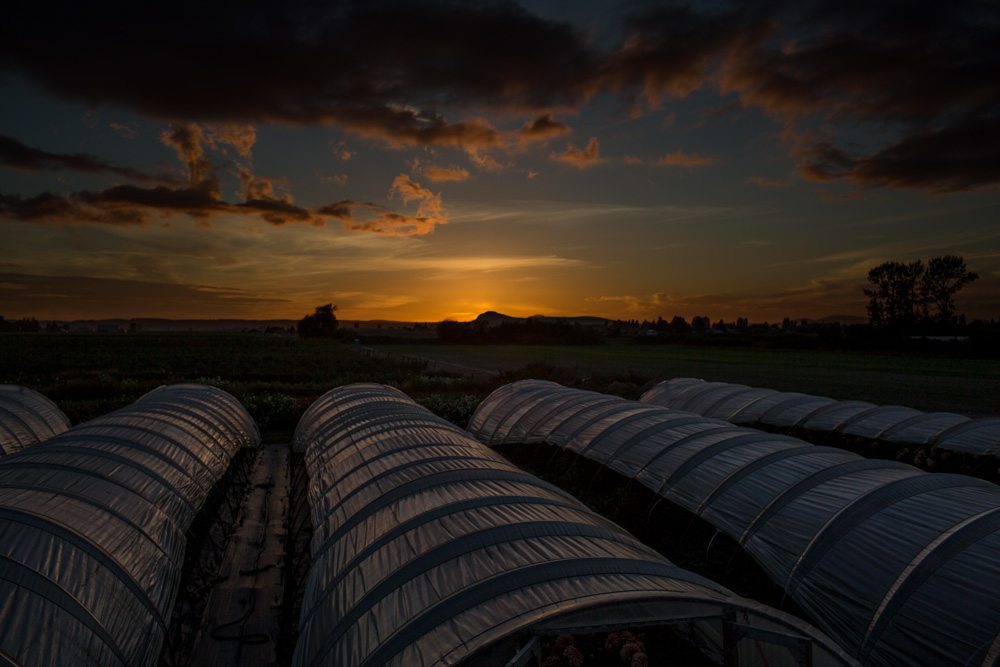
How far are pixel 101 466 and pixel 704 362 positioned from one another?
59.1 metres

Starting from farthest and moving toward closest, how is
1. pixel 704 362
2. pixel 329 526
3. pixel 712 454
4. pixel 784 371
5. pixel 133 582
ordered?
pixel 704 362 < pixel 784 371 < pixel 712 454 < pixel 329 526 < pixel 133 582

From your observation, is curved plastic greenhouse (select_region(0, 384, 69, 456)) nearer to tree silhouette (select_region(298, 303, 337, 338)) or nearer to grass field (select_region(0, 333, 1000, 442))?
grass field (select_region(0, 333, 1000, 442))

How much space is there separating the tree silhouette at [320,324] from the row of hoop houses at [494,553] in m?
138

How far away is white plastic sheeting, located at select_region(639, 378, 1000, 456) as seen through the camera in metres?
16.0

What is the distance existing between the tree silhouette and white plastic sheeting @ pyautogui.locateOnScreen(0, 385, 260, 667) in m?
137

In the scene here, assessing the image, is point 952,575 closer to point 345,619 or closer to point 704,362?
point 345,619

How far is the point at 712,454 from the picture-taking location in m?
11.4

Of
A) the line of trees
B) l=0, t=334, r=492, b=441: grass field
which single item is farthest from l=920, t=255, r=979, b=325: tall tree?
l=0, t=334, r=492, b=441: grass field

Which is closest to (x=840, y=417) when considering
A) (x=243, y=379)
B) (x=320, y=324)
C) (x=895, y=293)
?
(x=243, y=379)

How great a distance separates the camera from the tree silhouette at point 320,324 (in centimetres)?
14564

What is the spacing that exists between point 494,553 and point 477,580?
1.72 feet

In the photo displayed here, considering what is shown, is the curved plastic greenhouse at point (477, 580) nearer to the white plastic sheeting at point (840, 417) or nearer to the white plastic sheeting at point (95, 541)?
the white plastic sheeting at point (95, 541)

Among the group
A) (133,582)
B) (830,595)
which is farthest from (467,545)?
(830,595)

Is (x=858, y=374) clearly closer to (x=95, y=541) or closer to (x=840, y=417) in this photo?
(x=840, y=417)
